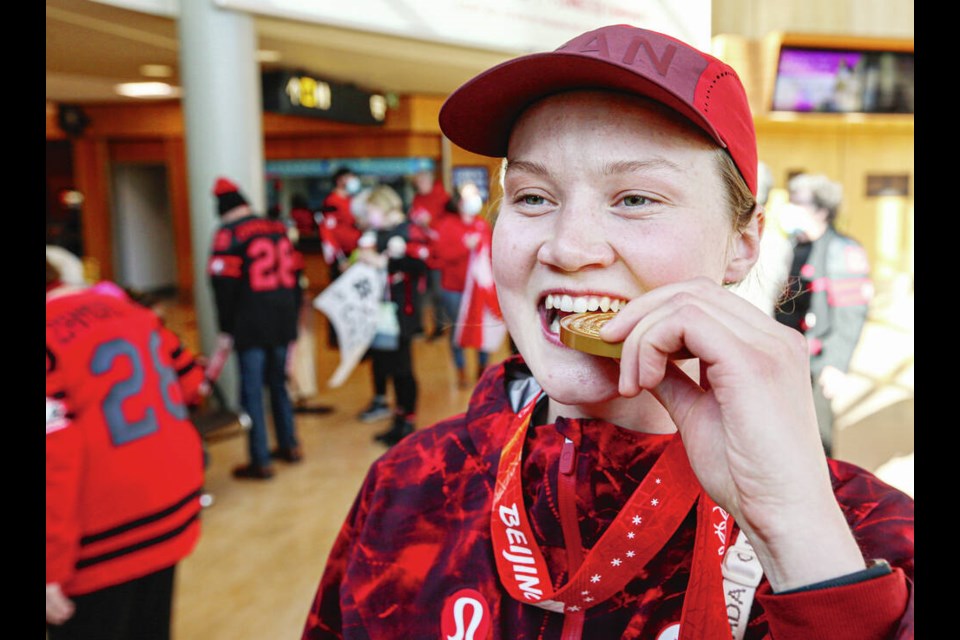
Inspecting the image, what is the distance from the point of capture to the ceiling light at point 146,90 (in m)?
9.95

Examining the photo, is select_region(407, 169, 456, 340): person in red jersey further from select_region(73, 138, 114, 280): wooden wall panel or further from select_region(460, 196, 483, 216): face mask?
select_region(73, 138, 114, 280): wooden wall panel

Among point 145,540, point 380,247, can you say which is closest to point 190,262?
point 380,247

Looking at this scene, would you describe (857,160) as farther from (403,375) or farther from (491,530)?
(491,530)

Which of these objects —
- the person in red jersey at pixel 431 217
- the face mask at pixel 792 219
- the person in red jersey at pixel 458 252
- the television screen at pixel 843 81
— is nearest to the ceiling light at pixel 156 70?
the person in red jersey at pixel 431 217

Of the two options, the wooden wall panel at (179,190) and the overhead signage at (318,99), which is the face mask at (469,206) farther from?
the wooden wall panel at (179,190)

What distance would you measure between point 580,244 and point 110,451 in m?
1.97

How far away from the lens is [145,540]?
248 cm

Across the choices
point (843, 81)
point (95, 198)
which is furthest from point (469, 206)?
point (95, 198)

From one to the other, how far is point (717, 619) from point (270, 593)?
3295mm

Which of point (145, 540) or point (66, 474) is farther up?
point (66, 474)

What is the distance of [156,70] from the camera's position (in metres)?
8.56

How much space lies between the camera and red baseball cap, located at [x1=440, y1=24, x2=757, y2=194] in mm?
892

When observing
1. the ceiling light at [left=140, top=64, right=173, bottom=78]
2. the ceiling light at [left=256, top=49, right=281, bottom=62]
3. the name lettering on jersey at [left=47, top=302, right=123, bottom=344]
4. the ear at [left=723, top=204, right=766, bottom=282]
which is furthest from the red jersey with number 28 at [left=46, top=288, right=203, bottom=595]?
the ceiling light at [left=140, top=64, right=173, bottom=78]
